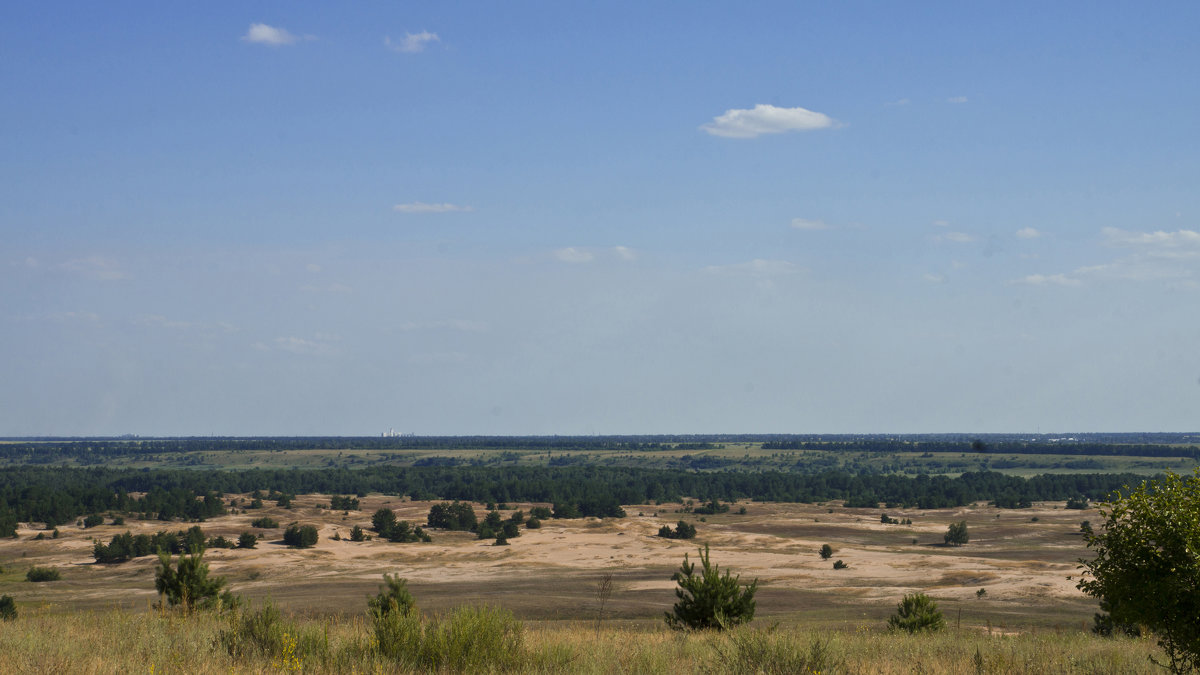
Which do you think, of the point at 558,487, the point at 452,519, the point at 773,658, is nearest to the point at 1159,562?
the point at 773,658

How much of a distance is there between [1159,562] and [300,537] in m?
65.5

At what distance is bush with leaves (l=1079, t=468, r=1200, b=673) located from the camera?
31.1 ft

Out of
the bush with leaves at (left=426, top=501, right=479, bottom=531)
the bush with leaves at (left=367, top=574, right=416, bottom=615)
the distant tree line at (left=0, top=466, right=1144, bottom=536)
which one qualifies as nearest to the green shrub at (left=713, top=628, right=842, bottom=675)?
the bush with leaves at (left=367, top=574, right=416, bottom=615)

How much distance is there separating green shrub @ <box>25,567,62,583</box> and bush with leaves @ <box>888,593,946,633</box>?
46.7m

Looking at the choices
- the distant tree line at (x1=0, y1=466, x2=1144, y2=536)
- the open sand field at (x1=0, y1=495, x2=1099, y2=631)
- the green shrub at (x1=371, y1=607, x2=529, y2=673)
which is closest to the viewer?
the green shrub at (x1=371, y1=607, x2=529, y2=673)

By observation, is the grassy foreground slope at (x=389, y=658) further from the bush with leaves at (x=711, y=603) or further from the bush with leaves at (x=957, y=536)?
the bush with leaves at (x=957, y=536)

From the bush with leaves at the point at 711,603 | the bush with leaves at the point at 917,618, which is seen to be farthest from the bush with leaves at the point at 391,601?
the bush with leaves at the point at 917,618

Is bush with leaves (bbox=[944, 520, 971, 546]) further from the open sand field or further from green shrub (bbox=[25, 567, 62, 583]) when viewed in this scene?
green shrub (bbox=[25, 567, 62, 583])

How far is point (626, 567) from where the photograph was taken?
2315 inches

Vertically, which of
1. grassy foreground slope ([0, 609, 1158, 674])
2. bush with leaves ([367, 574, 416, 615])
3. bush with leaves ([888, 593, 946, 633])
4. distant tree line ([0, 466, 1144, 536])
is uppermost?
grassy foreground slope ([0, 609, 1158, 674])

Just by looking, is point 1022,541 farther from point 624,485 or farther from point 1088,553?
point 624,485

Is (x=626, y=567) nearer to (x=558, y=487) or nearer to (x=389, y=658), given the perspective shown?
(x=389, y=658)

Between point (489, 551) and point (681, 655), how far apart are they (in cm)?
5638

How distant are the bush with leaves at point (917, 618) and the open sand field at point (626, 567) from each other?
0.70 metres
